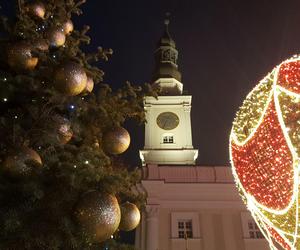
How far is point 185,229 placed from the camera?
16.4 m

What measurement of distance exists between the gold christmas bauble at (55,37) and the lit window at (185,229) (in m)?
13.1

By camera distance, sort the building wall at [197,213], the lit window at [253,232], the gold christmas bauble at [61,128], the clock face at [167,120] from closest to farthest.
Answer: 1. the gold christmas bauble at [61,128]
2. the building wall at [197,213]
3. the lit window at [253,232]
4. the clock face at [167,120]

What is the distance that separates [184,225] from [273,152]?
1360cm

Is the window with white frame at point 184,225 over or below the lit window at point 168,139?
below

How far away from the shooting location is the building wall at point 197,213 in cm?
1597

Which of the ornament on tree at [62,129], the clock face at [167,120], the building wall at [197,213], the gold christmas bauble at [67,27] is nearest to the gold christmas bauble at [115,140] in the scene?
the ornament on tree at [62,129]

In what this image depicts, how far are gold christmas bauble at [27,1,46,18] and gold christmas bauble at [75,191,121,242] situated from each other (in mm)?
2990

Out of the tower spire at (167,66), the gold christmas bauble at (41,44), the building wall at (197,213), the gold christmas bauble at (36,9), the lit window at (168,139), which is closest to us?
the gold christmas bauble at (41,44)

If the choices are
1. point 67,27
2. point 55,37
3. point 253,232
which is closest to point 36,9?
point 67,27

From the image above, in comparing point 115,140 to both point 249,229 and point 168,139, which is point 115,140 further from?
point 168,139

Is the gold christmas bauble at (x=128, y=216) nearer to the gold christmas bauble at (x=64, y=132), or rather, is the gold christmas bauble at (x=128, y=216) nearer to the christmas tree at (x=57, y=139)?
the christmas tree at (x=57, y=139)

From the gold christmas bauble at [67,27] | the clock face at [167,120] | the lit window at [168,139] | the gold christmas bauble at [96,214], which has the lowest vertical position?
the gold christmas bauble at [96,214]

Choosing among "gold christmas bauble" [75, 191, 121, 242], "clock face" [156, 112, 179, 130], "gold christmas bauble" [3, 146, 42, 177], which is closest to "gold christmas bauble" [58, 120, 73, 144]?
"gold christmas bauble" [3, 146, 42, 177]

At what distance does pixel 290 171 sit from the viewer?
134 inches
